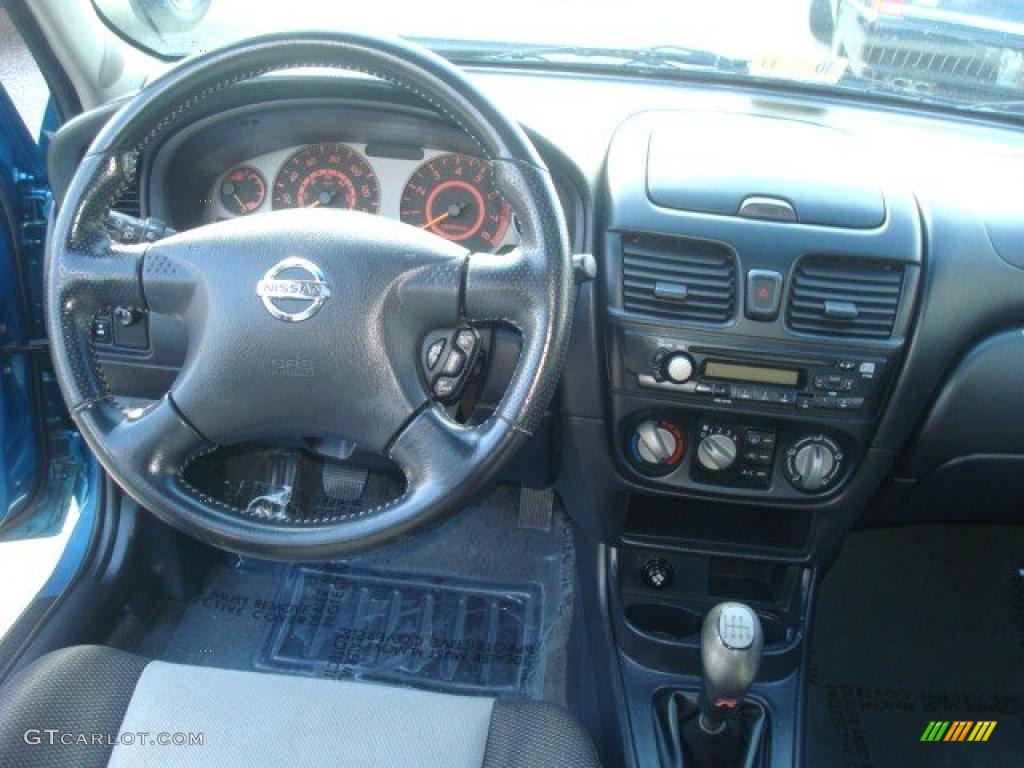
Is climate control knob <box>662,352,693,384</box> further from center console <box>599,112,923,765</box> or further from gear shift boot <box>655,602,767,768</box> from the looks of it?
gear shift boot <box>655,602,767,768</box>

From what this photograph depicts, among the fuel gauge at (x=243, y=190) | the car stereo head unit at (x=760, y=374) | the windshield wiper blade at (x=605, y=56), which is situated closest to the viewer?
the car stereo head unit at (x=760, y=374)

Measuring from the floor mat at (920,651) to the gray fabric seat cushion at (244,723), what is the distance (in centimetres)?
95

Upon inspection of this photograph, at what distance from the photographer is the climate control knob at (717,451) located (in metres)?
1.54

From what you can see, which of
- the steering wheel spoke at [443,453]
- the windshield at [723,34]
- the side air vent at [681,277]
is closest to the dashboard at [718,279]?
the side air vent at [681,277]

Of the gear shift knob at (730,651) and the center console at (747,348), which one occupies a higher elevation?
the center console at (747,348)

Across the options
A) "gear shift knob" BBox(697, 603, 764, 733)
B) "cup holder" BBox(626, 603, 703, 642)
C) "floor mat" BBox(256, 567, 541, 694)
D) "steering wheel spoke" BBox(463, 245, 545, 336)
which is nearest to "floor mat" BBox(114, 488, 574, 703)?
"floor mat" BBox(256, 567, 541, 694)

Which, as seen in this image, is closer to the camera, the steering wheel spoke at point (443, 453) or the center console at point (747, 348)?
the steering wheel spoke at point (443, 453)

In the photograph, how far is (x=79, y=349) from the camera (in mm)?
1174

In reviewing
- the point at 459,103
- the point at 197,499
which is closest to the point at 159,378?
the point at 197,499

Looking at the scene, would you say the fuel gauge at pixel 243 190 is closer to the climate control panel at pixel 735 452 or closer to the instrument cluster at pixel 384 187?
the instrument cluster at pixel 384 187

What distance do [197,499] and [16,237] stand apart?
918 mm

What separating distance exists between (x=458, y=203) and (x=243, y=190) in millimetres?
412

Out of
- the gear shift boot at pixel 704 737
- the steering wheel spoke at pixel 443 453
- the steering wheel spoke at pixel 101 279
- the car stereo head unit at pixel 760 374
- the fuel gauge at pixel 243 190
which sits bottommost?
the gear shift boot at pixel 704 737

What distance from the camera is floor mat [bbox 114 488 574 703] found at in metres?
2.11
